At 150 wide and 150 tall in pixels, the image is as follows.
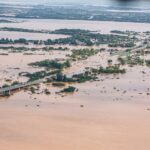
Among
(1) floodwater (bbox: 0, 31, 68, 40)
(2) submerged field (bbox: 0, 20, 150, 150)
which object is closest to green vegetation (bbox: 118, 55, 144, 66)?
(2) submerged field (bbox: 0, 20, 150, 150)

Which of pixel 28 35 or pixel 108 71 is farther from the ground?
pixel 28 35

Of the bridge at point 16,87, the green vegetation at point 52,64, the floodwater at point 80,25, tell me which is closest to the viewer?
the bridge at point 16,87

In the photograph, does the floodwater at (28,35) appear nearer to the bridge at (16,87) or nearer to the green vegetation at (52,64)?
the green vegetation at (52,64)

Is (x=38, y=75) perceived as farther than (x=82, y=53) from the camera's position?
No

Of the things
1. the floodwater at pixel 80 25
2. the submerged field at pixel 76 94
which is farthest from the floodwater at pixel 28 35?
the floodwater at pixel 80 25

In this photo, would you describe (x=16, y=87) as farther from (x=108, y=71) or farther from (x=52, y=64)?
(x=108, y=71)

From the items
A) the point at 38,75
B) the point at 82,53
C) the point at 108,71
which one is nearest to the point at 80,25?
the point at 82,53

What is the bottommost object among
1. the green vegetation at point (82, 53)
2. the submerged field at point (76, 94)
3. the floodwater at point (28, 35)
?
the submerged field at point (76, 94)

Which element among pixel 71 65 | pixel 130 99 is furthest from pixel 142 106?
pixel 71 65

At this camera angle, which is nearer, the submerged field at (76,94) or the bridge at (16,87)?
the submerged field at (76,94)
